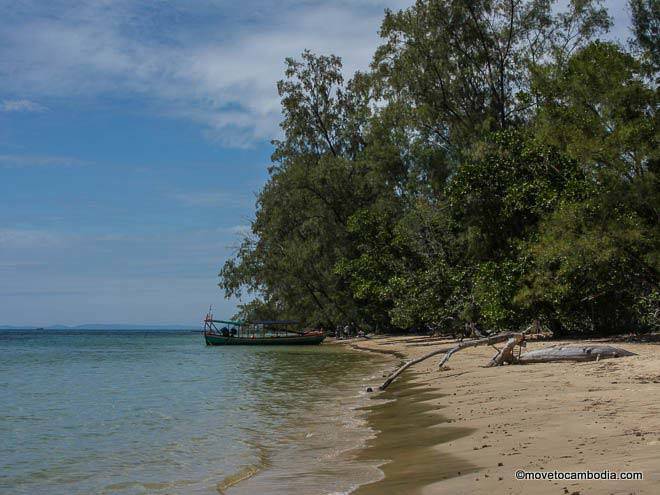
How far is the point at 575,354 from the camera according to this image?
17109 millimetres

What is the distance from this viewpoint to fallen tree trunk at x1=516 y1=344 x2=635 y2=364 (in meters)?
16.6

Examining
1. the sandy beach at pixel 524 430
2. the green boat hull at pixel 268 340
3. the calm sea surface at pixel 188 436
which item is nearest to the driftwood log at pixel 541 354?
the sandy beach at pixel 524 430

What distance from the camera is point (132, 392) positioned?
20.7m

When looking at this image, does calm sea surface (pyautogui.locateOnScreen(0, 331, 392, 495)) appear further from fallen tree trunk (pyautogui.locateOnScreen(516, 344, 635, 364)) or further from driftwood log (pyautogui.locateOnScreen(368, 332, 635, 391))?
fallen tree trunk (pyautogui.locateOnScreen(516, 344, 635, 364))

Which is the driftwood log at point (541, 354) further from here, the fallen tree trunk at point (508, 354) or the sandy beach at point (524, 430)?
the sandy beach at point (524, 430)

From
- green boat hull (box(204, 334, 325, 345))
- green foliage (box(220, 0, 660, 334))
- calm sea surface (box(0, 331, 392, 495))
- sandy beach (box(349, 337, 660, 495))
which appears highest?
green foliage (box(220, 0, 660, 334))

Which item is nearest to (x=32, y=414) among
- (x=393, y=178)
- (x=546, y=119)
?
(x=546, y=119)

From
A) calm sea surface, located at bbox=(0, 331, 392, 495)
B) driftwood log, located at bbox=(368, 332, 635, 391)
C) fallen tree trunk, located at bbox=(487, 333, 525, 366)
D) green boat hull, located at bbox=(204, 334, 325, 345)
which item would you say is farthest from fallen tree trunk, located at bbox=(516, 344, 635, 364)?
green boat hull, located at bbox=(204, 334, 325, 345)

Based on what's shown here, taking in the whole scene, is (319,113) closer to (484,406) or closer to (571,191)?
(571,191)

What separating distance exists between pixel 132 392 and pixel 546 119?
59.8 feet

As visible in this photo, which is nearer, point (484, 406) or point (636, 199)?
point (484, 406)

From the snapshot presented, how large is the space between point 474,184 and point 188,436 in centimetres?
2206

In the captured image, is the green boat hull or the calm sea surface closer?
the calm sea surface

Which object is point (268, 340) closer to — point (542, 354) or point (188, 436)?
point (542, 354)
